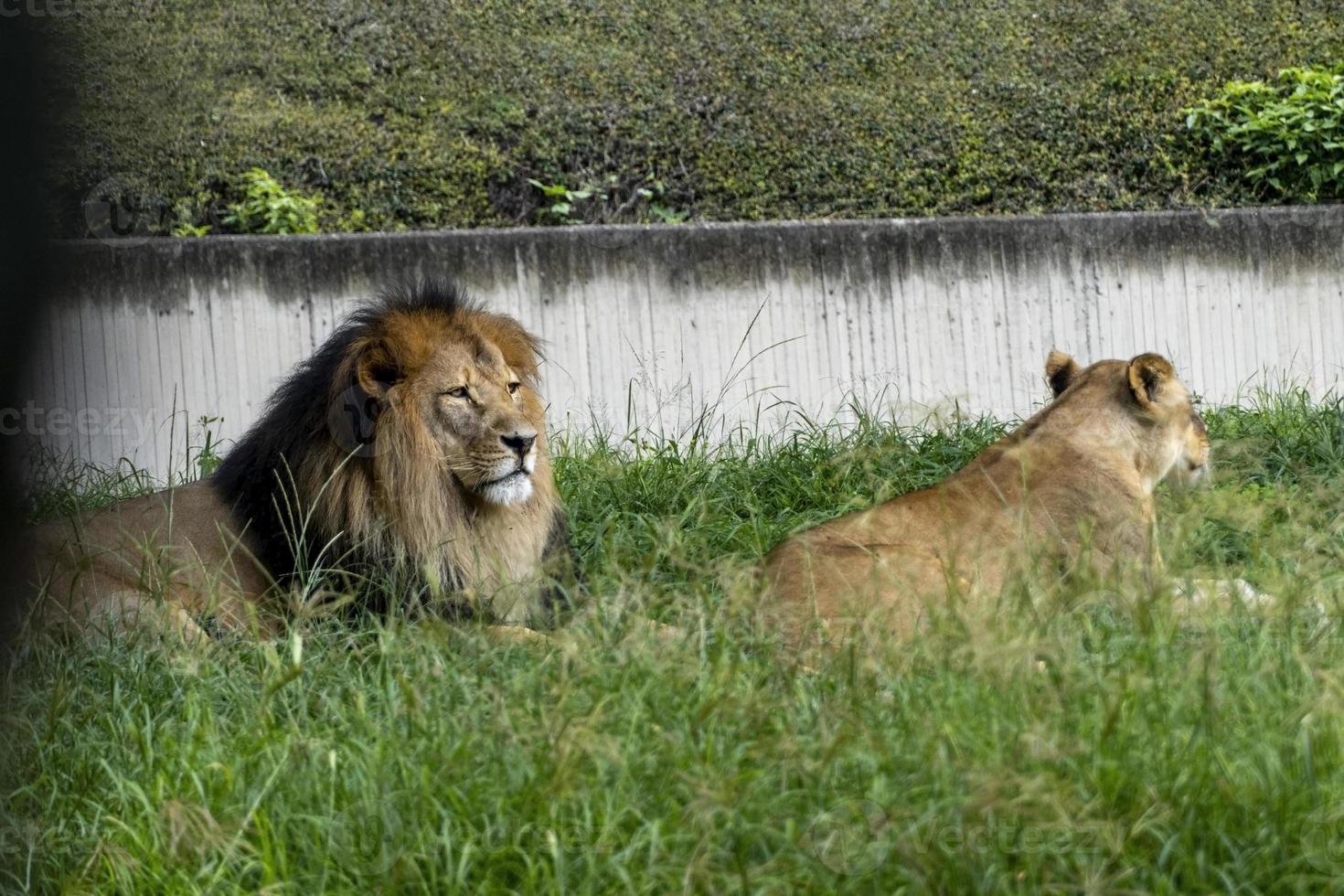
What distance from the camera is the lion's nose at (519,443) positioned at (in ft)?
16.0

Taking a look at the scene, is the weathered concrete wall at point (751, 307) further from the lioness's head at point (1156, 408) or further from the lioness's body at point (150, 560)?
the lioness's head at point (1156, 408)

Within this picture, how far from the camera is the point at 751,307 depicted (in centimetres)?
833

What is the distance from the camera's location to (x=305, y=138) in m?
10.8

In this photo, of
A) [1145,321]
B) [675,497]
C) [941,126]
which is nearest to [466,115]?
[941,126]

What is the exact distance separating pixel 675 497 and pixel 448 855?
353cm

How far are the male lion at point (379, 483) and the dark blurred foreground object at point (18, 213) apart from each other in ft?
11.9

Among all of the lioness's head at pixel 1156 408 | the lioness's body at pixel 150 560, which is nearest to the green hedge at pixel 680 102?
the lioness's body at pixel 150 560

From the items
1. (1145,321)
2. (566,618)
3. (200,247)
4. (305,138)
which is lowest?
(566,618)

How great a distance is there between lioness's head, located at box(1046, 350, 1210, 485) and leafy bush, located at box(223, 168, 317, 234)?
20.6ft

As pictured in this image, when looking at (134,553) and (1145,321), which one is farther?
(1145,321)

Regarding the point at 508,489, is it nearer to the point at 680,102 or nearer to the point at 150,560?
the point at 150,560

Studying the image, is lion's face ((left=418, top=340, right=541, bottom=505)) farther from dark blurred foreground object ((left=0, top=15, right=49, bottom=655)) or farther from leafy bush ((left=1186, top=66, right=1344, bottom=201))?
leafy bush ((left=1186, top=66, right=1344, bottom=201))

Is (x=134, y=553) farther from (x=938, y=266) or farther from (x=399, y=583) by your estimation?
(x=938, y=266)

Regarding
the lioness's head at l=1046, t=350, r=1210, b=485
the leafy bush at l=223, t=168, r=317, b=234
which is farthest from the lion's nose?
the leafy bush at l=223, t=168, r=317, b=234
